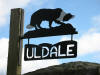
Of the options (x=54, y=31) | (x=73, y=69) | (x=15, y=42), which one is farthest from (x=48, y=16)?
(x=73, y=69)

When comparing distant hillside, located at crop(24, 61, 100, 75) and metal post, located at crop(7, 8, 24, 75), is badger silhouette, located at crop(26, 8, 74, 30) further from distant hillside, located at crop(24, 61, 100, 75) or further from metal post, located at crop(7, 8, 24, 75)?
distant hillside, located at crop(24, 61, 100, 75)

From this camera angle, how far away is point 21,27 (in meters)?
9.00

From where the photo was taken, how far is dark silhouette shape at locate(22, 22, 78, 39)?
27.3 feet

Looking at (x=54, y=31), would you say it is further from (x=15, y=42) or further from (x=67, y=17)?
(x=15, y=42)

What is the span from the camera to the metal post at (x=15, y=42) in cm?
870

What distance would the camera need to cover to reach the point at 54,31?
8469mm

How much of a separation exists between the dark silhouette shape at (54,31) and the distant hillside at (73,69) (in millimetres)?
858

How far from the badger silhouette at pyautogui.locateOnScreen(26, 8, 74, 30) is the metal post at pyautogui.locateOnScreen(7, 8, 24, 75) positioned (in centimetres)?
30

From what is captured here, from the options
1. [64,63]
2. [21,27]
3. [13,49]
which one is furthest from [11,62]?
[64,63]

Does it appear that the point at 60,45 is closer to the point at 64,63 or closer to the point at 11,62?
the point at 64,63

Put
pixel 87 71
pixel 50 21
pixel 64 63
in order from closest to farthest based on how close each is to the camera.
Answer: pixel 87 71, pixel 64 63, pixel 50 21

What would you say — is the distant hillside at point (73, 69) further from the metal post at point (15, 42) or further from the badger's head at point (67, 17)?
the badger's head at point (67, 17)

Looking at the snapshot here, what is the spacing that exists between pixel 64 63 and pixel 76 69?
0.59m

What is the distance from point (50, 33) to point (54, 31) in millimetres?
113
